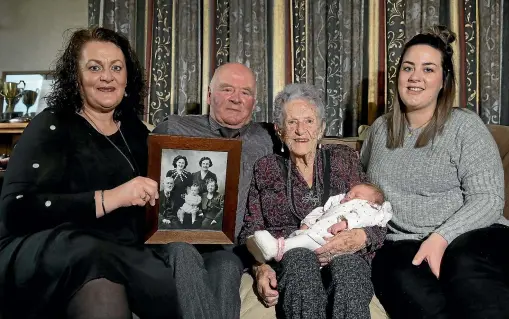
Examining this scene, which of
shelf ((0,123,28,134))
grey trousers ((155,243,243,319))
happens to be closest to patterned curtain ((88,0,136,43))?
shelf ((0,123,28,134))

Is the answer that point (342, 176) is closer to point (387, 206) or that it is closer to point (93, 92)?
point (387, 206)

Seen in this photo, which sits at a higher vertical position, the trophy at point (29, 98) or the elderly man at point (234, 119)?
the trophy at point (29, 98)

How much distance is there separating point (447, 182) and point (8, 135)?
248 centimetres

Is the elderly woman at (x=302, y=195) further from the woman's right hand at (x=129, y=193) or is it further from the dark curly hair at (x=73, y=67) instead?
the dark curly hair at (x=73, y=67)

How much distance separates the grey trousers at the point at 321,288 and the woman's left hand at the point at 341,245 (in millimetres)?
37

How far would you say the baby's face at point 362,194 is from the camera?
165 cm

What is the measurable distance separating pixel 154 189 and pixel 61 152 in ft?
1.08

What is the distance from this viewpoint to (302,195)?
1741mm

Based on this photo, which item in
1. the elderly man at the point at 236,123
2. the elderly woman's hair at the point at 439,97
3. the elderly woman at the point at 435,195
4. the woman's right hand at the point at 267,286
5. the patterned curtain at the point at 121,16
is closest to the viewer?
the elderly woman at the point at 435,195

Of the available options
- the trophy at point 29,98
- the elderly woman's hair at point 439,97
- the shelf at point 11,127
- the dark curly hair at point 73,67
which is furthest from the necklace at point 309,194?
the trophy at point 29,98

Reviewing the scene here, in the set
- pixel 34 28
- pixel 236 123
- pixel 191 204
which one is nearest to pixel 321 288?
pixel 191 204

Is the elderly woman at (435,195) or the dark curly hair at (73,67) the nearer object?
the elderly woman at (435,195)

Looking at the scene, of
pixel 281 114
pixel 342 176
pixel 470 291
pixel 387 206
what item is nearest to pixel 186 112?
pixel 281 114

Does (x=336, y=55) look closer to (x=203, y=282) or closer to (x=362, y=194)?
(x=362, y=194)
